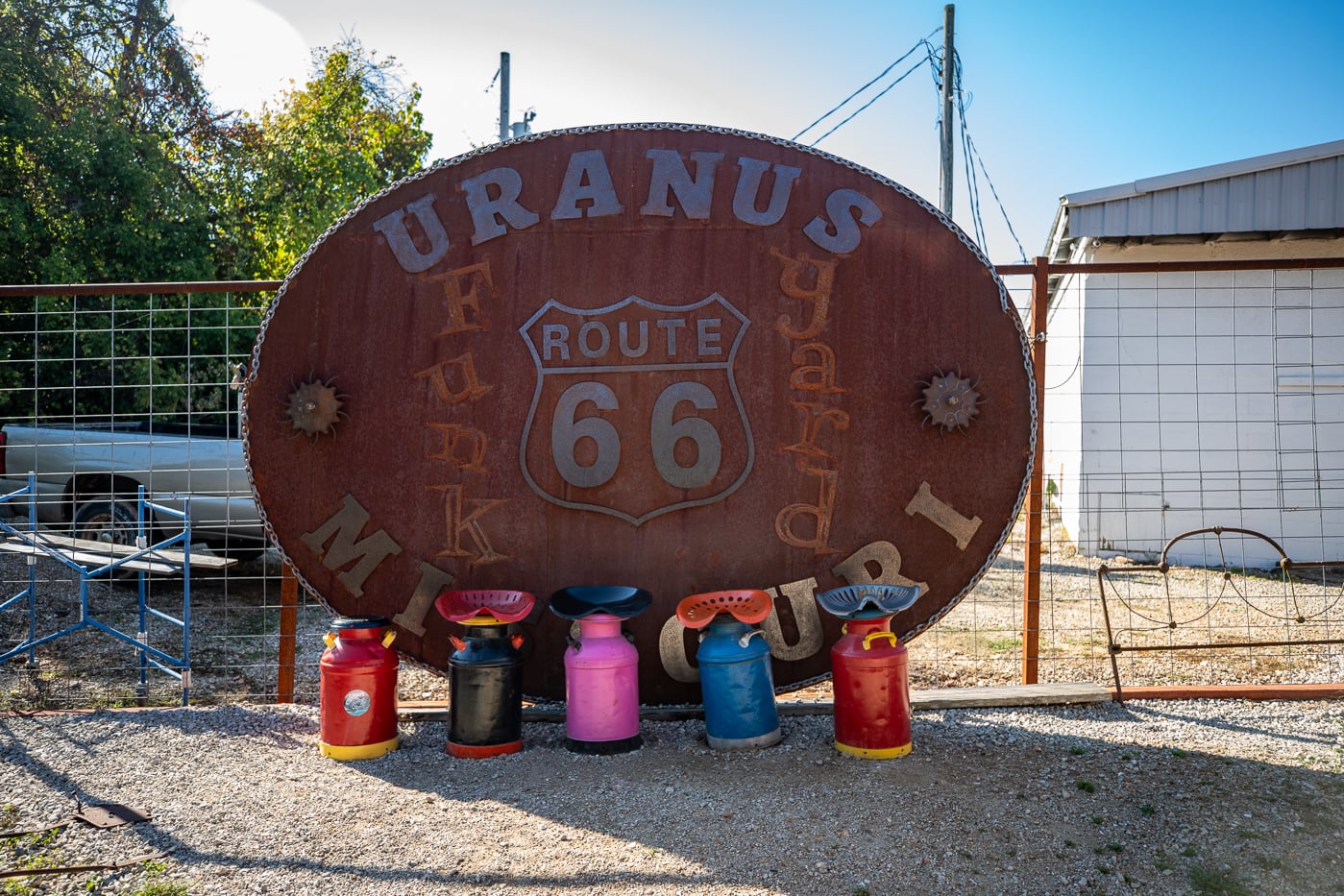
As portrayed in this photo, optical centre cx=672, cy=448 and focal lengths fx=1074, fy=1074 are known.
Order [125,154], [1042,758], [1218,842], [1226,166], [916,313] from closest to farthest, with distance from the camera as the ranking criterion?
1. [1218,842]
2. [1042,758]
3. [916,313]
4. [1226,166]
5. [125,154]

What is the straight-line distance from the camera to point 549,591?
512 centimetres

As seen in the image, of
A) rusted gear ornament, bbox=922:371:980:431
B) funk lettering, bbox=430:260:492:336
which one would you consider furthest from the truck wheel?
rusted gear ornament, bbox=922:371:980:431

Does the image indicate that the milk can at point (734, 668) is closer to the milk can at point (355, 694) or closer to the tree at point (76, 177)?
the milk can at point (355, 694)

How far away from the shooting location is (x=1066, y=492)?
10.8 meters

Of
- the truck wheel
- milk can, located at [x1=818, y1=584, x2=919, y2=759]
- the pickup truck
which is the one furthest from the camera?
the pickup truck

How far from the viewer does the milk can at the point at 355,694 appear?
4633 mm

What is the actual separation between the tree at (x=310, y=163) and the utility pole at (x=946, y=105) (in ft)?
23.2

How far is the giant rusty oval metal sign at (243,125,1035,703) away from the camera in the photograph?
5031 mm

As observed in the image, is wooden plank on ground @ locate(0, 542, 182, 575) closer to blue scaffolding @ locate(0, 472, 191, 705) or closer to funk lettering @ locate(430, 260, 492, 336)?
blue scaffolding @ locate(0, 472, 191, 705)

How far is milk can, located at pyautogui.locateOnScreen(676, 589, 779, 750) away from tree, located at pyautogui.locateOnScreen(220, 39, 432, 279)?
11.4 metres

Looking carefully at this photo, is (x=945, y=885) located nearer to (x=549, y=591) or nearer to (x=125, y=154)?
(x=549, y=591)

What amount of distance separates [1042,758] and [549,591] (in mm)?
2295

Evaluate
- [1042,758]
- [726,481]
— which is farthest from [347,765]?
[1042,758]


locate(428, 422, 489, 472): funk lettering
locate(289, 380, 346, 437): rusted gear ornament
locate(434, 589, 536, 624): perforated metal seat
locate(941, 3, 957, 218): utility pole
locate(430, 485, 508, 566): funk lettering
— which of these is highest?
locate(941, 3, 957, 218): utility pole
